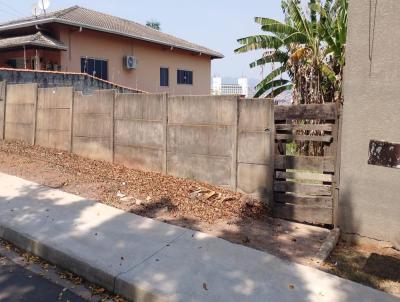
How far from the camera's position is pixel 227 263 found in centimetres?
457

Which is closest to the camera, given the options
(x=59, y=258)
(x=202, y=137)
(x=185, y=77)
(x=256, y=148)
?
(x=59, y=258)

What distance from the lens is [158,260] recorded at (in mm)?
4621

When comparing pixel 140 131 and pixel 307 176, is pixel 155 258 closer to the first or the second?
pixel 307 176

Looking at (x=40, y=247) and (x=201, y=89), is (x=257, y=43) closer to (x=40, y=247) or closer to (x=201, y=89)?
(x=40, y=247)

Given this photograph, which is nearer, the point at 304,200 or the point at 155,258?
the point at 155,258

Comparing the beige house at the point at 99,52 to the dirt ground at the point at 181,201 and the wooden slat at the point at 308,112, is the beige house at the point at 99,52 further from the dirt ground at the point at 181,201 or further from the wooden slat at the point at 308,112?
the wooden slat at the point at 308,112

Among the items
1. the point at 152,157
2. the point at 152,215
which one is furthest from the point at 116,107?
the point at 152,215

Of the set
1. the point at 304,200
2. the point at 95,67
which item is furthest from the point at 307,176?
the point at 95,67

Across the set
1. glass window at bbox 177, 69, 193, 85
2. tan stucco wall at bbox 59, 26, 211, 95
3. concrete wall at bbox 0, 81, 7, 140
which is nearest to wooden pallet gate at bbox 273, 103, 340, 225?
concrete wall at bbox 0, 81, 7, 140

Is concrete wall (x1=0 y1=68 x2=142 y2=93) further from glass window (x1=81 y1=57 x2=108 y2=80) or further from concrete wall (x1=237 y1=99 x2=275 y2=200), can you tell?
concrete wall (x1=237 y1=99 x2=275 y2=200)

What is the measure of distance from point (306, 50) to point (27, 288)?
10297mm

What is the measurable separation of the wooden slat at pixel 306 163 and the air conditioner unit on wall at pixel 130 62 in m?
17.5

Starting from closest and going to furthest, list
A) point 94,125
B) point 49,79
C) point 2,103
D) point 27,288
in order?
point 27,288, point 94,125, point 2,103, point 49,79

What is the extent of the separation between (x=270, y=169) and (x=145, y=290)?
336 centimetres
